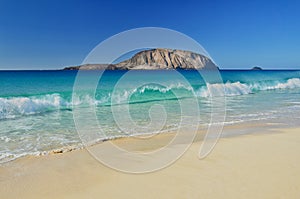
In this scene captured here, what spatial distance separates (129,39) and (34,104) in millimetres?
12100

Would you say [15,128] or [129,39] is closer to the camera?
[129,39]

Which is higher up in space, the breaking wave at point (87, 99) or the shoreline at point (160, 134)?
the breaking wave at point (87, 99)

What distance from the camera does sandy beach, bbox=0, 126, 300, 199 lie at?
3.46 meters

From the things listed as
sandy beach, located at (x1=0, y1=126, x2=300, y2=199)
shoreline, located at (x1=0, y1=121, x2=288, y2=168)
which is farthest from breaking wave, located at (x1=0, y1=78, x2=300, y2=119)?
sandy beach, located at (x1=0, y1=126, x2=300, y2=199)

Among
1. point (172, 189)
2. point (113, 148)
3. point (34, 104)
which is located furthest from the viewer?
point (34, 104)

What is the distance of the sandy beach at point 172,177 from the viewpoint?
11.4 ft

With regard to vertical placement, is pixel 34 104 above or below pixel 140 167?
above

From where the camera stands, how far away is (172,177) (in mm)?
3963

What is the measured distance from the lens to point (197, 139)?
664 centimetres

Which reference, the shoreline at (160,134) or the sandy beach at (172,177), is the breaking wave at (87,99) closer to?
the shoreline at (160,134)

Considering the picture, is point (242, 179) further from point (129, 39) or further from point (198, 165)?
point (129, 39)

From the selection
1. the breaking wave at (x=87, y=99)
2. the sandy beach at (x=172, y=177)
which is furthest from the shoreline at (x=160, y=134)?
the breaking wave at (x=87, y=99)

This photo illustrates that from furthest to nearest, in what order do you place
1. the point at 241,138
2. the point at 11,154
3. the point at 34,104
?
the point at 34,104 → the point at 241,138 → the point at 11,154

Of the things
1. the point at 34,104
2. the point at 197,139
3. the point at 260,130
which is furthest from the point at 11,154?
the point at 34,104
